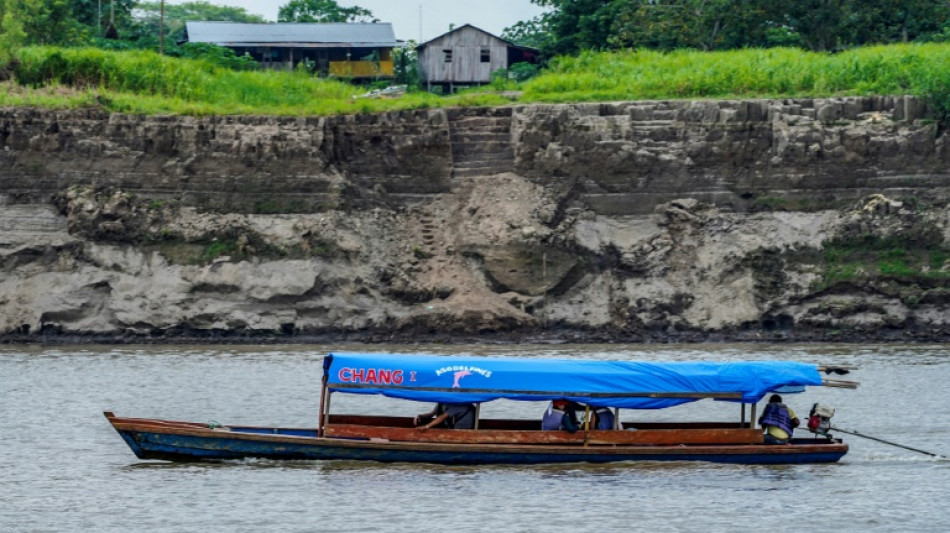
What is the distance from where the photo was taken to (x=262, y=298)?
33.9m

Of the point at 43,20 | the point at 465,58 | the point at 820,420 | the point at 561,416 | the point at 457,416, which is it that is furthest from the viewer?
the point at 465,58

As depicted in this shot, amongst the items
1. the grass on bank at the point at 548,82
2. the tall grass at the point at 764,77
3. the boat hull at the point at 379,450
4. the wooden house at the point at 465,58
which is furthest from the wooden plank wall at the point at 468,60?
the boat hull at the point at 379,450

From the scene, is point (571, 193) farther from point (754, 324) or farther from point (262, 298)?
point (262, 298)

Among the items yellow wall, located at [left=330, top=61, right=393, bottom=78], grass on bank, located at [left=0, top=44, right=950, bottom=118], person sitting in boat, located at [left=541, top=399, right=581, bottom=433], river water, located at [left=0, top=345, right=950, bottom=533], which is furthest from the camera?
yellow wall, located at [left=330, top=61, right=393, bottom=78]

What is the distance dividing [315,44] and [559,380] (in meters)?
36.2

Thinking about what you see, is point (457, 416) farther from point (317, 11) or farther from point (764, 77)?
point (317, 11)

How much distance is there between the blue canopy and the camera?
19.7 metres

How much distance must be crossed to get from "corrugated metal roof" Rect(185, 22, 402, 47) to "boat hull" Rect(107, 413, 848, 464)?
3566 centimetres

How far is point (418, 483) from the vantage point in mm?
19156

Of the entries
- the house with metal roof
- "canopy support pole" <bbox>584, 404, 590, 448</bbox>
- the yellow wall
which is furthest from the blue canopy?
the yellow wall

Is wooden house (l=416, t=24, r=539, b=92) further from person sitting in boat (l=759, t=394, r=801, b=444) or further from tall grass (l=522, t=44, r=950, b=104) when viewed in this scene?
person sitting in boat (l=759, t=394, r=801, b=444)

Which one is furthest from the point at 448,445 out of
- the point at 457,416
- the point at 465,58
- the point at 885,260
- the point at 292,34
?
the point at 292,34

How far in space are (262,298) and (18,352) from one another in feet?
17.4

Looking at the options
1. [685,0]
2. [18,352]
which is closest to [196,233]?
[18,352]
